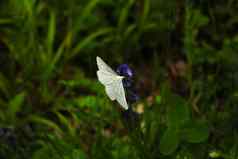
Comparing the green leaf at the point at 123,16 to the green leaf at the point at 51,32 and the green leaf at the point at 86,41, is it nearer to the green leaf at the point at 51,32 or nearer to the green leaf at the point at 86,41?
the green leaf at the point at 86,41

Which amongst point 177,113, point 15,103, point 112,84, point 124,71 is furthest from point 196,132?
point 15,103

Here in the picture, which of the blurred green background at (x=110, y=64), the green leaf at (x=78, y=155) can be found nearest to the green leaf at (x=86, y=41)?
the blurred green background at (x=110, y=64)

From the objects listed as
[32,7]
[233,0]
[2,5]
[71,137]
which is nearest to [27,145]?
[71,137]

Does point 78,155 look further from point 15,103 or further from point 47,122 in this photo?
point 15,103

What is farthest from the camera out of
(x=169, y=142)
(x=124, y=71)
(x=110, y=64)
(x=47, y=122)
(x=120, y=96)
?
(x=110, y=64)

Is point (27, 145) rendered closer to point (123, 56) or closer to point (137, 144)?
point (137, 144)

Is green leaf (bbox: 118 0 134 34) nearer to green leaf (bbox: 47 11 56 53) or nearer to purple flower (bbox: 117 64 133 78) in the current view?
green leaf (bbox: 47 11 56 53)

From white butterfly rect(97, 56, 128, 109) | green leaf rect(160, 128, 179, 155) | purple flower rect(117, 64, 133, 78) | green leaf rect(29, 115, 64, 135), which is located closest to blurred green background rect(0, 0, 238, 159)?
green leaf rect(29, 115, 64, 135)
